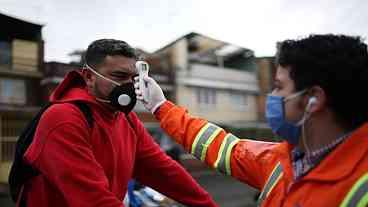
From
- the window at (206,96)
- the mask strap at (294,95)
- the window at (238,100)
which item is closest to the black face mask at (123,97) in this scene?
the mask strap at (294,95)

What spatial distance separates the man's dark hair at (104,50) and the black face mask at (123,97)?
196mm

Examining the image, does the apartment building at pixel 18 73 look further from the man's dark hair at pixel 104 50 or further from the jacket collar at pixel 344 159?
the jacket collar at pixel 344 159

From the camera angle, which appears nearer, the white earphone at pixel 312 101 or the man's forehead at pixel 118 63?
the white earphone at pixel 312 101

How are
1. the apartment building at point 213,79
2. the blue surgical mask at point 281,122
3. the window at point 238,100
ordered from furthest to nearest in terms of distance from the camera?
the window at point 238,100 < the apartment building at point 213,79 < the blue surgical mask at point 281,122

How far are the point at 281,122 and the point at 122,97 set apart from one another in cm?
111

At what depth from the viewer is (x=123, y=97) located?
2842 millimetres

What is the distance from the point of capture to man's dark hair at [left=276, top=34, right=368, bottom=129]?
1.86 m

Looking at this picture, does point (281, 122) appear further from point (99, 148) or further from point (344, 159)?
point (99, 148)

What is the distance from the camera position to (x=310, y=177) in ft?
6.05

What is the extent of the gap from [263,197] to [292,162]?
204mm

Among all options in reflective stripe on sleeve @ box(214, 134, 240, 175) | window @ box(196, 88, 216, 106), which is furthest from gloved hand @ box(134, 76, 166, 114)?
window @ box(196, 88, 216, 106)

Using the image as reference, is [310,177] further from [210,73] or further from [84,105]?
[210,73]

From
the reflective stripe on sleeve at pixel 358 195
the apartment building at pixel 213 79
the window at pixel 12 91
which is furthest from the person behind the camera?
the apartment building at pixel 213 79

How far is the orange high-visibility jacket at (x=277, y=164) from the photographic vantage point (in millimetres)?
1733
